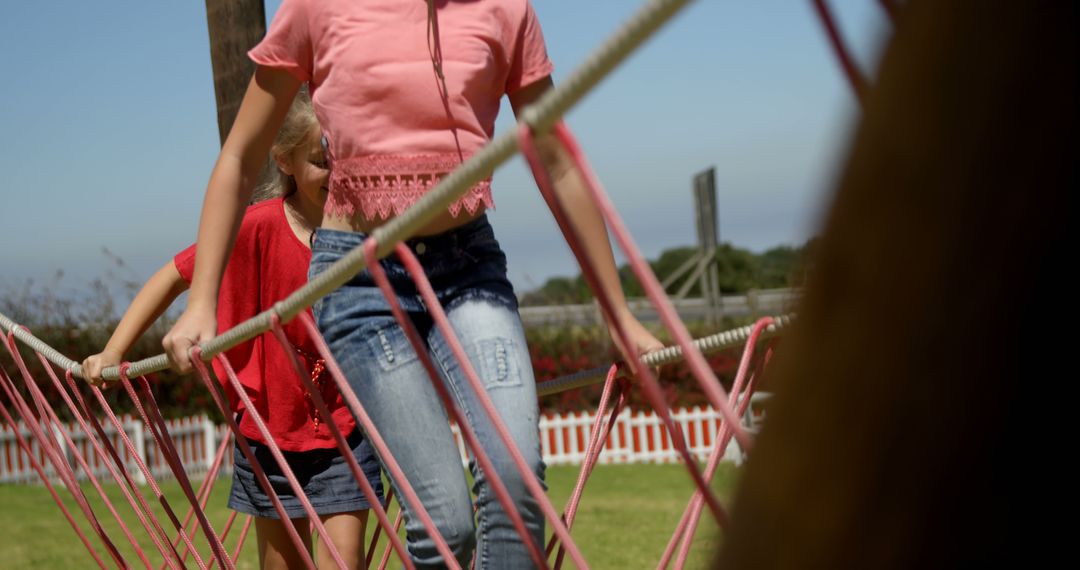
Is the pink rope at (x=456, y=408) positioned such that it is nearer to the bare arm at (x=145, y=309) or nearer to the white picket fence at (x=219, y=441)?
the bare arm at (x=145, y=309)

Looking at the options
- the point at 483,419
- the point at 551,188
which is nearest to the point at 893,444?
the point at 551,188

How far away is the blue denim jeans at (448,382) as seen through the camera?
1.74 meters

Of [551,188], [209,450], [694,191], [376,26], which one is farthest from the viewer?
[694,191]

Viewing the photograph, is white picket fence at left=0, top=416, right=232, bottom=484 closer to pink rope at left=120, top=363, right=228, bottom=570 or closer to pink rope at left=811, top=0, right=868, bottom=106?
pink rope at left=120, top=363, right=228, bottom=570

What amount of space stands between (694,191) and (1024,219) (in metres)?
22.2

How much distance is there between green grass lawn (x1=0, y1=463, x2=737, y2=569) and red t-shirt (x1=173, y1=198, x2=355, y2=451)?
1.42m

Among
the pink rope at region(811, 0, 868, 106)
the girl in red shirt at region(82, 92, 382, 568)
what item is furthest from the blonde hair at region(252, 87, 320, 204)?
the pink rope at region(811, 0, 868, 106)

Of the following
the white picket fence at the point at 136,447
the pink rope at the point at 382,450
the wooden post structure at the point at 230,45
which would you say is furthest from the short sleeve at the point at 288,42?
the white picket fence at the point at 136,447

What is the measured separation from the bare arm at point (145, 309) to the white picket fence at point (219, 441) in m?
7.63

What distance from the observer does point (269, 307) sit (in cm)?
295

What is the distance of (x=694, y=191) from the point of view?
22484mm

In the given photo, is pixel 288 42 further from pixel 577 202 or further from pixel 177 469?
pixel 177 469

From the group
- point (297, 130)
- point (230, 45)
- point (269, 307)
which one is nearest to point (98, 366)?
point (269, 307)

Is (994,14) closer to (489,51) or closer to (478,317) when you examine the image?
(478,317)
